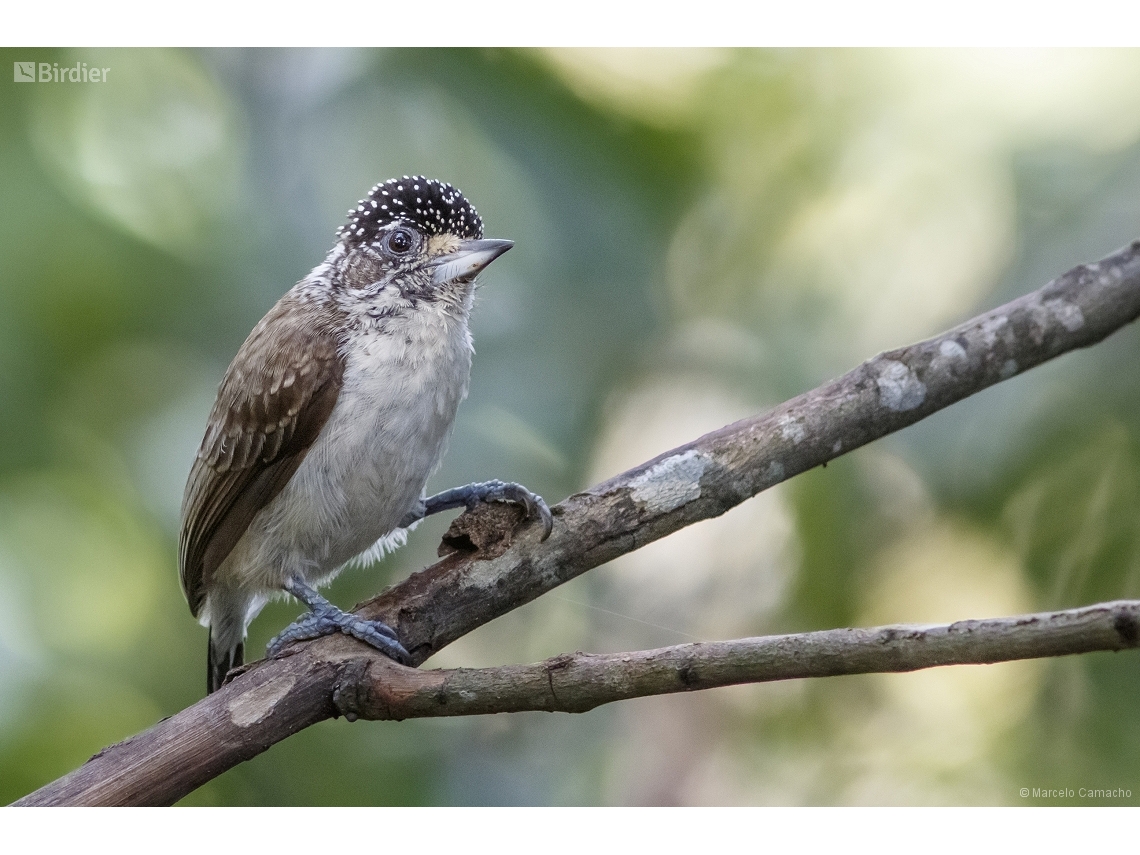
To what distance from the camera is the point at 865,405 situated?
2031 millimetres

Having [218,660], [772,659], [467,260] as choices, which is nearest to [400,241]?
[467,260]

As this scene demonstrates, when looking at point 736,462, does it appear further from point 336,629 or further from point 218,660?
point 218,660

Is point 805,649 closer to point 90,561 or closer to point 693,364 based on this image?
point 693,364

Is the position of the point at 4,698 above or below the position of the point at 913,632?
above

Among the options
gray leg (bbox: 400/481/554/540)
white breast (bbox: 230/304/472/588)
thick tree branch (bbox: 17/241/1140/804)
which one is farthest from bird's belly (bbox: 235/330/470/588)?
thick tree branch (bbox: 17/241/1140/804)

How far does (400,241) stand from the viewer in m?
2.40

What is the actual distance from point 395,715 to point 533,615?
0.68 metres

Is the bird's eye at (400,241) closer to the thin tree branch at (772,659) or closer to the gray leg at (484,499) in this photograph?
the gray leg at (484,499)

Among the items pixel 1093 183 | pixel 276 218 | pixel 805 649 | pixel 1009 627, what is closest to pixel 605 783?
pixel 805 649

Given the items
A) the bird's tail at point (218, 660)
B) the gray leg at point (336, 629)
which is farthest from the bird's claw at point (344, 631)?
the bird's tail at point (218, 660)

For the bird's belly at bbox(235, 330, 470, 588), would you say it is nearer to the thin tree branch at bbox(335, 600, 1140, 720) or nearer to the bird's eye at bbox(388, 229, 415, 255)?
the bird's eye at bbox(388, 229, 415, 255)

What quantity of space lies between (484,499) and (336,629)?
49 cm

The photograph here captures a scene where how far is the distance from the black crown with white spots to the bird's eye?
27mm

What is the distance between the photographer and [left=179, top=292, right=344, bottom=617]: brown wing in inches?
88.4
